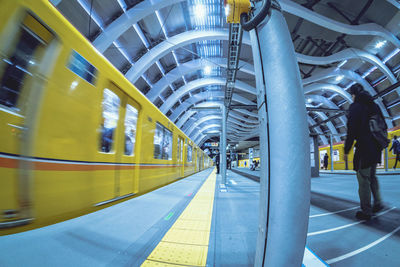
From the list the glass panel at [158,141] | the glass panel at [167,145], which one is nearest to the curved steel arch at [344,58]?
the glass panel at [167,145]

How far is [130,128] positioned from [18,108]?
5.77ft

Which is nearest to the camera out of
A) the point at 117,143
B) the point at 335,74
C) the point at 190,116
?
the point at 117,143

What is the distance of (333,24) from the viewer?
8.59 metres

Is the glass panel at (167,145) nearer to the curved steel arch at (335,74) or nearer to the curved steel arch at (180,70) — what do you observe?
the curved steel arch at (180,70)

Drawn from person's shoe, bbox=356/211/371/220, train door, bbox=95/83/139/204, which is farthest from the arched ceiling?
train door, bbox=95/83/139/204

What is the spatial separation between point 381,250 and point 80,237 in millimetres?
3280

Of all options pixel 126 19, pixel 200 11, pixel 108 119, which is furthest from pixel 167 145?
pixel 200 11

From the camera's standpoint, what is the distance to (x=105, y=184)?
7.53ft

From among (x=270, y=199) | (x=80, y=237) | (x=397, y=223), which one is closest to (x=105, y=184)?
(x=80, y=237)

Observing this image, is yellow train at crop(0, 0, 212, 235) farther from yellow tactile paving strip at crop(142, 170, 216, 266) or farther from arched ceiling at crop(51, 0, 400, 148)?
arched ceiling at crop(51, 0, 400, 148)

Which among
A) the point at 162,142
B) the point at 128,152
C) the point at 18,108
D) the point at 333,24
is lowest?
the point at 128,152

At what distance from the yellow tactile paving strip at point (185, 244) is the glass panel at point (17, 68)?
6.17 ft

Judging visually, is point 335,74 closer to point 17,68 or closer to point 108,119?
point 108,119

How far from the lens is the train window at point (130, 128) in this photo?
2959mm
